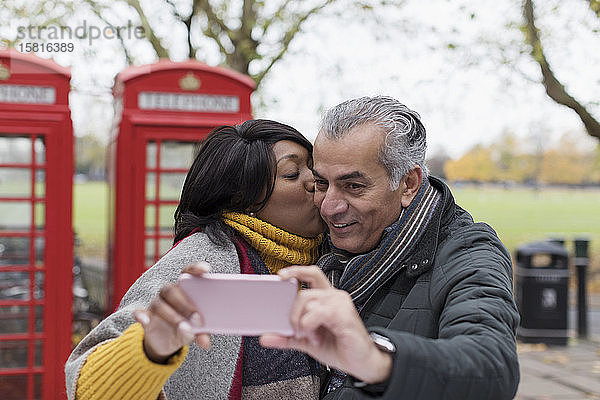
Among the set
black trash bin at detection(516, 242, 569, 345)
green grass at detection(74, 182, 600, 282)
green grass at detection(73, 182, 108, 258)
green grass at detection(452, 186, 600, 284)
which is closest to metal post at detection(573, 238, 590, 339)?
black trash bin at detection(516, 242, 569, 345)

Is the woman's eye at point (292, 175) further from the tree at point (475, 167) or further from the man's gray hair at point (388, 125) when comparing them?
the tree at point (475, 167)

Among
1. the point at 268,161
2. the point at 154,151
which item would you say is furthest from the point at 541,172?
the point at 268,161

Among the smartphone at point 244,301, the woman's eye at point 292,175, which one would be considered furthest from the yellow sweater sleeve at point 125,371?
the woman's eye at point 292,175

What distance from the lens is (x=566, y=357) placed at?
7.03 m

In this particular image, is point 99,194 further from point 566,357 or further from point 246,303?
point 246,303

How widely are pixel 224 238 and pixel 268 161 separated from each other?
0.88ft

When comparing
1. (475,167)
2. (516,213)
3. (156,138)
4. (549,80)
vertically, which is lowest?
(516,213)

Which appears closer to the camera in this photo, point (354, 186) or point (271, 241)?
point (354, 186)

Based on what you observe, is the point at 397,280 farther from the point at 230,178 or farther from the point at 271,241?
the point at 230,178

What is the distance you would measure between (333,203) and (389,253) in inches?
7.5

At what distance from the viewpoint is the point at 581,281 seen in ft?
26.2

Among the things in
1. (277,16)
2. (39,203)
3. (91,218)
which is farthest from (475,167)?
(39,203)

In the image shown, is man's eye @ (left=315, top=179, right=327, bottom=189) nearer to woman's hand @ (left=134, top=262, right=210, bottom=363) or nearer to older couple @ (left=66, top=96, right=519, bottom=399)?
older couple @ (left=66, top=96, right=519, bottom=399)

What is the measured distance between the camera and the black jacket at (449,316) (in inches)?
43.2
